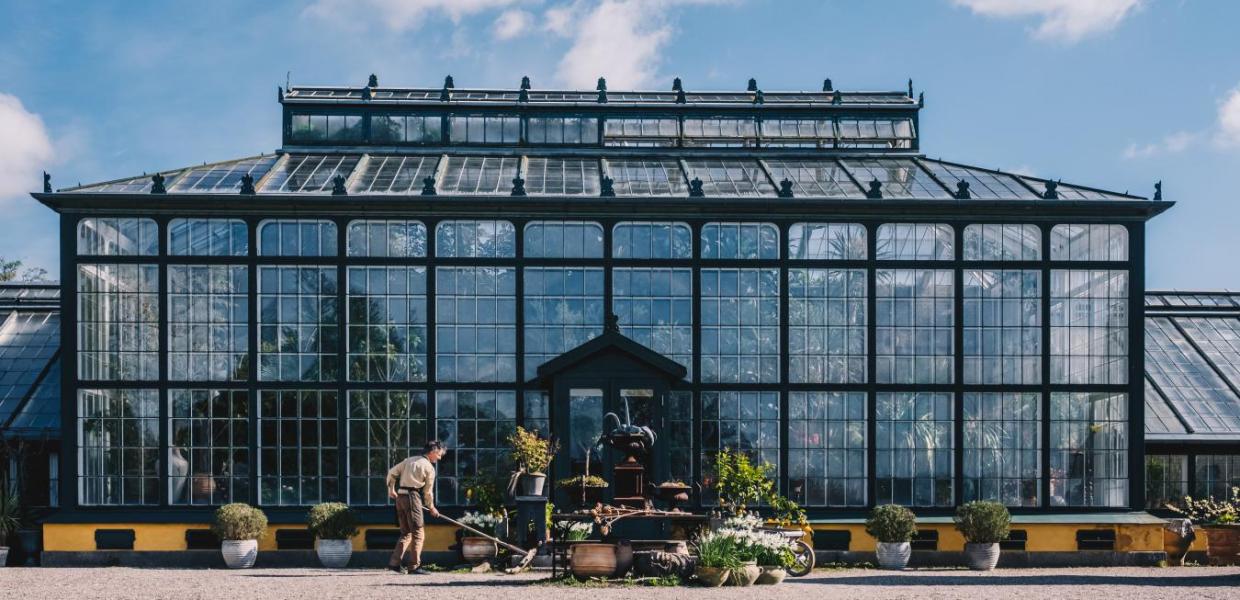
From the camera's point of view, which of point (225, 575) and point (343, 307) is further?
point (343, 307)

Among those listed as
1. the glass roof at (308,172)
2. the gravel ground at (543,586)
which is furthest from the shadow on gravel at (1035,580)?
the glass roof at (308,172)

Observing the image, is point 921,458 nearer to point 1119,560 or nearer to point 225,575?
point 1119,560

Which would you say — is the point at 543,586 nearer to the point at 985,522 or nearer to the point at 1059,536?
the point at 985,522

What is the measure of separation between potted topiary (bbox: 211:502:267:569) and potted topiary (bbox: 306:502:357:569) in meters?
0.93

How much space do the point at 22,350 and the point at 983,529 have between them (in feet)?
59.8

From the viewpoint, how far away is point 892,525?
870 inches

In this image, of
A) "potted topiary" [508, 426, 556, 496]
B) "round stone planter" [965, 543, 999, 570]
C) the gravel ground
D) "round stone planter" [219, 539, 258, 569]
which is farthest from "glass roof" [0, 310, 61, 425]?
"round stone planter" [965, 543, 999, 570]

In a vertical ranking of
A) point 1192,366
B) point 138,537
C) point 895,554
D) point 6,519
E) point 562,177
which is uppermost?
point 562,177

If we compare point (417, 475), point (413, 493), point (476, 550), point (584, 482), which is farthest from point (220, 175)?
point (584, 482)

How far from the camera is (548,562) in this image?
2000cm

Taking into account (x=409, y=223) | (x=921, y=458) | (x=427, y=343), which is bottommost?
(x=921, y=458)

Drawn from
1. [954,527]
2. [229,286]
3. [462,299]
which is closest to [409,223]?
[462,299]

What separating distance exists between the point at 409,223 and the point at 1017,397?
11.1 meters

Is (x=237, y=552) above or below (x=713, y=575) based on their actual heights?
below
